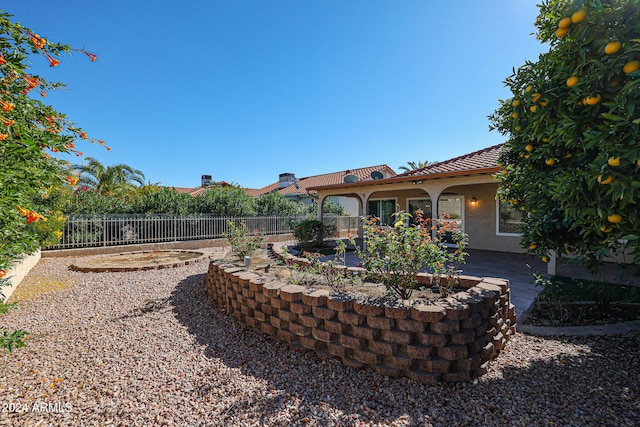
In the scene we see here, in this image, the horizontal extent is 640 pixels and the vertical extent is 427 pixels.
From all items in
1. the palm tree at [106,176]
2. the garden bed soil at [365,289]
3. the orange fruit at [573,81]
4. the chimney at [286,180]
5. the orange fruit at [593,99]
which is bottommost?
the garden bed soil at [365,289]

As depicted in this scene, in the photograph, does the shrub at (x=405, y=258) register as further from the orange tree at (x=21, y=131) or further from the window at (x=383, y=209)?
the window at (x=383, y=209)

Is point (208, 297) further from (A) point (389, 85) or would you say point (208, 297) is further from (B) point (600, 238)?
(A) point (389, 85)

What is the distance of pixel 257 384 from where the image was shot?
2.55 metres

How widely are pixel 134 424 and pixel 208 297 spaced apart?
10.7ft

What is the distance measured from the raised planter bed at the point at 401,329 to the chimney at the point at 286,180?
88.4 ft

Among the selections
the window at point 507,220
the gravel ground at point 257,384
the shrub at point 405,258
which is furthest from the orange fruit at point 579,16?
the window at point 507,220

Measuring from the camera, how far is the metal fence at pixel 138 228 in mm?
9852

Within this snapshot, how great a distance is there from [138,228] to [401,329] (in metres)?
11.9

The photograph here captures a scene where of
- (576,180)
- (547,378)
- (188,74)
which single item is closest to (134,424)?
(547,378)

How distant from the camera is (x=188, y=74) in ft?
32.2

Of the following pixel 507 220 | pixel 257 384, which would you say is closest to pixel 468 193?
pixel 507 220

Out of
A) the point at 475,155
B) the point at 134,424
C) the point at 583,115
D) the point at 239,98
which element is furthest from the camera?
the point at 239,98

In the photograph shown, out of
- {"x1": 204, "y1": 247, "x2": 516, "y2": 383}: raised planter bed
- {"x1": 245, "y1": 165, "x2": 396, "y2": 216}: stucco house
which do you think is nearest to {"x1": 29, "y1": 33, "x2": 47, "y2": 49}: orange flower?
{"x1": 204, "y1": 247, "x2": 516, "y2": 383}: raised planter bed

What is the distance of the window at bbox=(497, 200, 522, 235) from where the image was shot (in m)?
9.43
